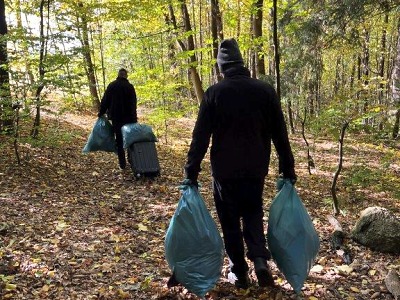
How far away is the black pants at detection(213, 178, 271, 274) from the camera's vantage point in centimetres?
310

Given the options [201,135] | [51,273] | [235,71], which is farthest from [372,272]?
[51,273]

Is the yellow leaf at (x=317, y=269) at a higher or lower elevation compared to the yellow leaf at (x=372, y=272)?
higher

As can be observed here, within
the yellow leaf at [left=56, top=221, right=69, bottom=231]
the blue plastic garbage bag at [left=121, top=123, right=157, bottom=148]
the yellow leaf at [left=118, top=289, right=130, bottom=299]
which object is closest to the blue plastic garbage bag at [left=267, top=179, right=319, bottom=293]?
the yellow leaf at [left=118, top=289, right=130, bottom=299]

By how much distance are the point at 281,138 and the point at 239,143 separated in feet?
1.23

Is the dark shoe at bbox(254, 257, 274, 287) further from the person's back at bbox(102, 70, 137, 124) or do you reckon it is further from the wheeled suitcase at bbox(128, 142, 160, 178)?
the person's back at bbox(102, 70, 137, 124)

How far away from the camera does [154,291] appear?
344cm

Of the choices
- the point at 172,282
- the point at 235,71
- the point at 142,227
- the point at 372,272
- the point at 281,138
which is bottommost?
the point at 372,272

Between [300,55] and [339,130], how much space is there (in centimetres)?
201

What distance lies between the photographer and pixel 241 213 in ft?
10.6

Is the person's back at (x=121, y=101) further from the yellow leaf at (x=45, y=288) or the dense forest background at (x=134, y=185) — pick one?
the yellow leaf at (x=45, y=288)

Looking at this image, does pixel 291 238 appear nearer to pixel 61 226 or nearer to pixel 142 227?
pixel 142 227

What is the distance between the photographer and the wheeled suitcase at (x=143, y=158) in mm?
7164

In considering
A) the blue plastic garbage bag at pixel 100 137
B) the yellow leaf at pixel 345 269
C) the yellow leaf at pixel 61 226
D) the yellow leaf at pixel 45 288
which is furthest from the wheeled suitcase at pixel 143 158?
the yellow leaf at pixel 345 269

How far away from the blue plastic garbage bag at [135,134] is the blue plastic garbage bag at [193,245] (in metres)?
4.10
